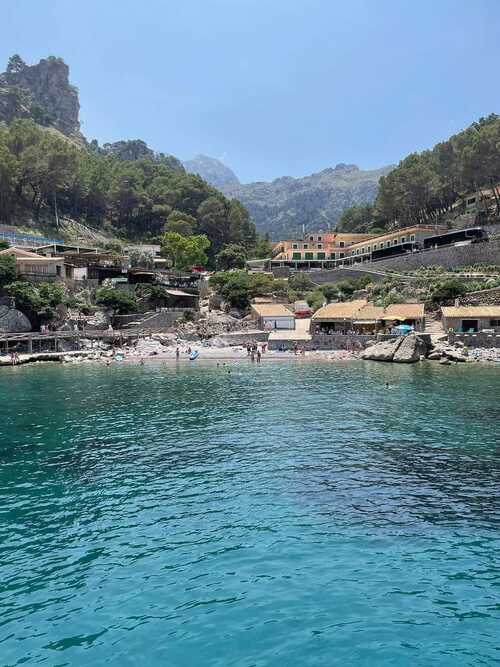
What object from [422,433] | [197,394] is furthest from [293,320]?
[422,433]

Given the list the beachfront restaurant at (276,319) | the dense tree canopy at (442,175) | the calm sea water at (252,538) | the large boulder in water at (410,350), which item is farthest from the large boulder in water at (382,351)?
the dense tree canopy at (442,175)

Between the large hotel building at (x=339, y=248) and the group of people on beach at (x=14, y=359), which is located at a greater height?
the large hotel building at (x=339, y=248)

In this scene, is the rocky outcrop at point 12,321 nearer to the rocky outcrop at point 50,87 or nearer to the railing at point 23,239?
the railing at point 23,239

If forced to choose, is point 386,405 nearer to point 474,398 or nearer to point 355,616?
point 474,398

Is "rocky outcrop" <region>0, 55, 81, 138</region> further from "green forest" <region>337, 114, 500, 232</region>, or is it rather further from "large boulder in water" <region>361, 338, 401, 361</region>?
"large boulder in water" <region>361, 338, 401, 361</region>

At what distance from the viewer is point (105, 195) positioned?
103 meters

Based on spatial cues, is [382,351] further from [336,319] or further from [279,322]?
[279,322]

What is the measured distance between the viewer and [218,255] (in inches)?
3671

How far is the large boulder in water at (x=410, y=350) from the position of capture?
47.1m

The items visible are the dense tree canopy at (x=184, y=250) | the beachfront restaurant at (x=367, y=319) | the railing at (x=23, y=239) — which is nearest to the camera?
the beachfront restaurant at (x=367, y=319)

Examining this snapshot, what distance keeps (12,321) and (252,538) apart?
48902mm

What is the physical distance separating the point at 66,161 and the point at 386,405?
257 ft

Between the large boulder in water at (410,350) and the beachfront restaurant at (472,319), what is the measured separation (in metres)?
5.67

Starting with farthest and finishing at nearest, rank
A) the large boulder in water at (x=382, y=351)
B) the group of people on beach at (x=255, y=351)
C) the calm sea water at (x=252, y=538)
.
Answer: the group of people on beach at (x=255, y=351)
the large boulder in water at (x=382, y=351)
the calm sea water at (x=252, y=538)
